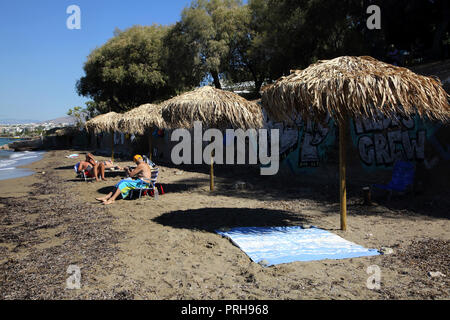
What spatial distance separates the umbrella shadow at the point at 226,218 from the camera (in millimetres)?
5891

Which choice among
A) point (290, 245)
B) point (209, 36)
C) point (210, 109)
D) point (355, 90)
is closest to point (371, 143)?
point (210, 109)

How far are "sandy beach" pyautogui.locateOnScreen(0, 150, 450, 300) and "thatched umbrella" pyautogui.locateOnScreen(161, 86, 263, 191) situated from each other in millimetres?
1935

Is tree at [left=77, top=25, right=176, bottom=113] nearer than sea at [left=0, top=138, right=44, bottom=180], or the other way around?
sea at [left=0, top=138, right=44, bottom=180]

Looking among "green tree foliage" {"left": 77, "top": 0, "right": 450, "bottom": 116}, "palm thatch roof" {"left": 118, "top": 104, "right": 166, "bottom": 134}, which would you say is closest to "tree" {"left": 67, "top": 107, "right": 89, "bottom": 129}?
"green tree foliage" {"left": 77, "top": 0, "right": 450, "bottom": 116}

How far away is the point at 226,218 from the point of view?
6.34 meters

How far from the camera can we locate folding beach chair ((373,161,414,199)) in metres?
7.54

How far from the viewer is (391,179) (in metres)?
8.30

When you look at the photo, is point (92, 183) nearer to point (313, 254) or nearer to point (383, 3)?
point (313, 254)

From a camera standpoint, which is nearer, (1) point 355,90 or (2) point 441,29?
(1) point 355,90

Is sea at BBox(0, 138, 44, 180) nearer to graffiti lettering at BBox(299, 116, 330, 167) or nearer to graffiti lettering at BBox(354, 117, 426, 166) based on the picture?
graffiti lettering at BBox(299, 116, 330, 167)

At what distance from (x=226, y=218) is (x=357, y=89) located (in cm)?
326

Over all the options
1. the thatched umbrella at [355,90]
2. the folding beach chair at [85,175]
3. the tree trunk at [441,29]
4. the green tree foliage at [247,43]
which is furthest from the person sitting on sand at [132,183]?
the tree trunk at [441,29]

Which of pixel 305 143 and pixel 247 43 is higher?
pixel 247 43

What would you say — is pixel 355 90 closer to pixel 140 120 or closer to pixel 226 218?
pixel 226 218
